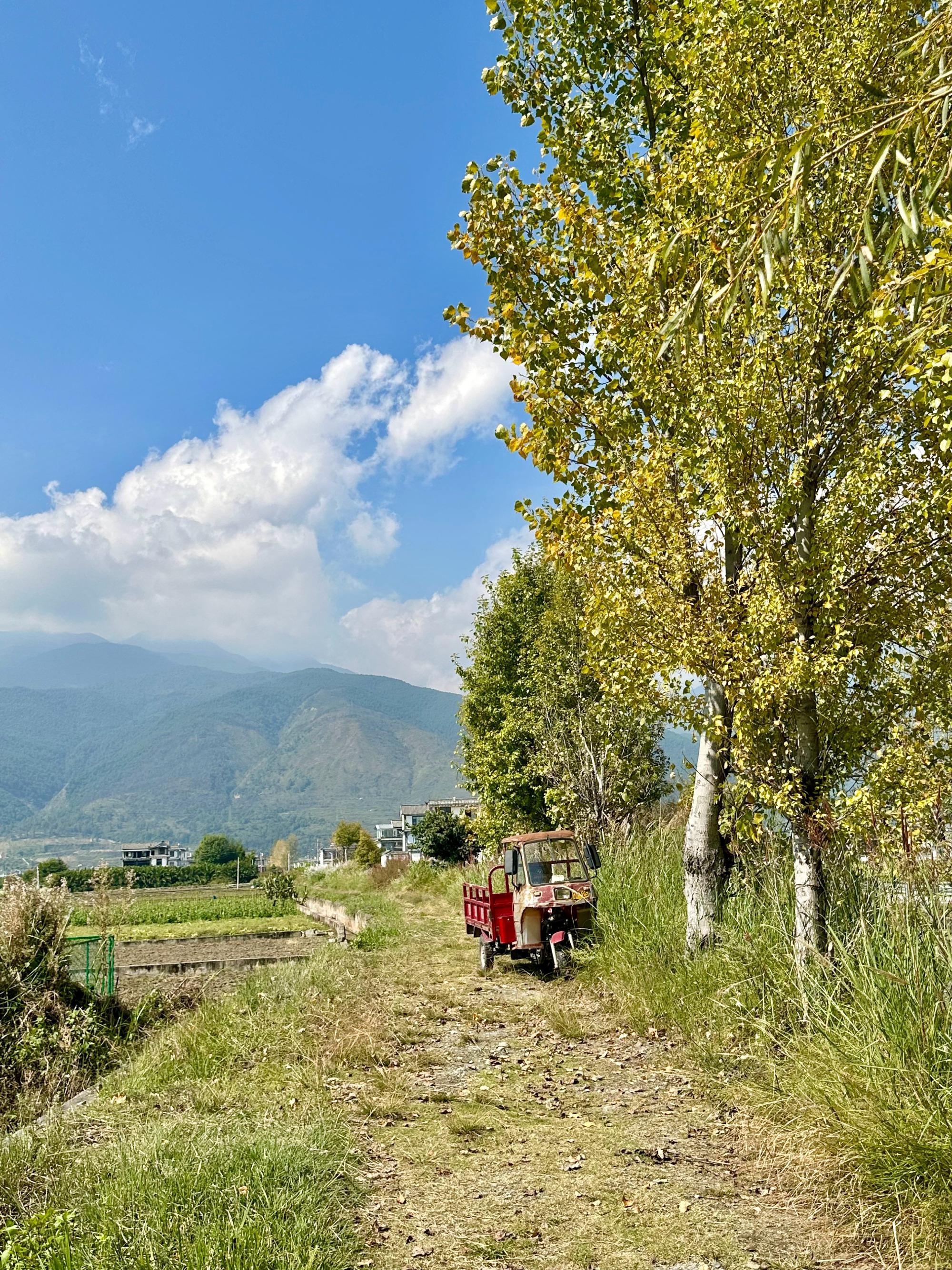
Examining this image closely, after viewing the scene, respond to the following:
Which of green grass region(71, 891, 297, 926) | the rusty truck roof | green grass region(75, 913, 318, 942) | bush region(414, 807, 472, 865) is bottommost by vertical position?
green grass region(71, 891, 297, 926)

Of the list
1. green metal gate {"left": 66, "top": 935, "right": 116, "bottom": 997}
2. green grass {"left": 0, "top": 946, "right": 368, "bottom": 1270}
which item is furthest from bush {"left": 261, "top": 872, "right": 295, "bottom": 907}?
green grass {"left": 0, "top": 946, "right": 368, "bottom": 1270}

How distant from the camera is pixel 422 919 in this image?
72.9ft

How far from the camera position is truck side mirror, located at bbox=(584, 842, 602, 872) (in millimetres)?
12461

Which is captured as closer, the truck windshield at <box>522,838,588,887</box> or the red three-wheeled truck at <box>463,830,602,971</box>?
the red three-wheeled truck at <box>463,830,602,971</box>

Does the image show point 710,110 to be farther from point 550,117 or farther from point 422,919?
point 422,919

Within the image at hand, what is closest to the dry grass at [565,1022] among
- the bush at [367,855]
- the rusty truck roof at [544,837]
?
the rusty truck roof at [544,837]

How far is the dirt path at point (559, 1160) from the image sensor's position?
4637 mm

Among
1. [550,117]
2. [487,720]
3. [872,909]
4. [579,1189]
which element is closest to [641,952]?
[872,909]

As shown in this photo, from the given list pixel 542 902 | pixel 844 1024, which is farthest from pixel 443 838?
pixel 844 1024

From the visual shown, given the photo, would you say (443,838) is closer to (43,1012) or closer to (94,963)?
(94,963)

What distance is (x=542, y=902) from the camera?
12258mm

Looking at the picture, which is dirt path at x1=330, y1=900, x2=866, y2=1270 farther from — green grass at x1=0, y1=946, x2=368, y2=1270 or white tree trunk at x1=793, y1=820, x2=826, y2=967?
white tree trunk at x1=793, y1=820, x2=826, y2=967

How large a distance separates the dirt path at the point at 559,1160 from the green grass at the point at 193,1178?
1.29 feet

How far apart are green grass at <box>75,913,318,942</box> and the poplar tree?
66.2 ft
